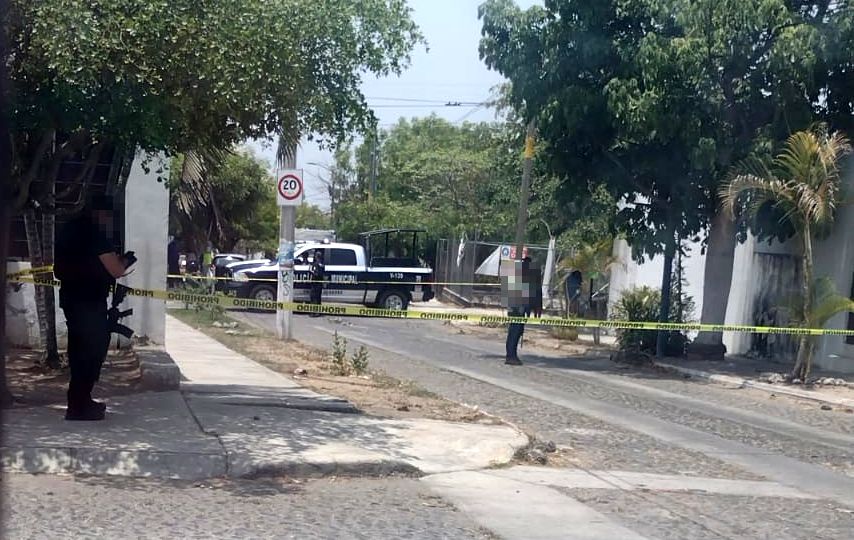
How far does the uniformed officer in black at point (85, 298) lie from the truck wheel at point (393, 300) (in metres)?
21.7

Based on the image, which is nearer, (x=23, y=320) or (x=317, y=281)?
(x=23, y=320)

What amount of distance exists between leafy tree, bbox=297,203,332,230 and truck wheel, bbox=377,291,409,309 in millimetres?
43703

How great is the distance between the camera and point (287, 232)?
18.5 meters

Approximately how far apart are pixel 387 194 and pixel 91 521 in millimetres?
52322

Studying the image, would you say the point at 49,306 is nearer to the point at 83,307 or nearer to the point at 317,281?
the point at 83,307

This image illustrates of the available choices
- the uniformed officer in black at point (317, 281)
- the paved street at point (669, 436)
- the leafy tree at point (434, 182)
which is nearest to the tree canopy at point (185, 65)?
the paved street at point (669, 436)

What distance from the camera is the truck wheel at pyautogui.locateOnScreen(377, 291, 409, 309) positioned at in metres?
30.6

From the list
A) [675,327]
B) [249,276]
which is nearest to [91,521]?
[675,327]

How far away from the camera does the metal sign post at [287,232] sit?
1806cm

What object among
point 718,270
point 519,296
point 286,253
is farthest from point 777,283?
point 286,253

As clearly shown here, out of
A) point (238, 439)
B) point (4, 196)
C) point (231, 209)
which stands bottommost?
point (238, 439)

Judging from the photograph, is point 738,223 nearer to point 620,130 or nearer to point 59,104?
point 620,130

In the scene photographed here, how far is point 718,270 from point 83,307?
44.3 ft

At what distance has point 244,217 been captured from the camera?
163 feet
